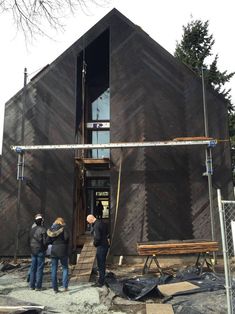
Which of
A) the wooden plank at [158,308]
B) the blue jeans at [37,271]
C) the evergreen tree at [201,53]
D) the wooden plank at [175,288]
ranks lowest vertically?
the wooden plank at [158,308]

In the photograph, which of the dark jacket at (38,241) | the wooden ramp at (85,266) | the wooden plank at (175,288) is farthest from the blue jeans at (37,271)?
the wooden plank at (175,288)

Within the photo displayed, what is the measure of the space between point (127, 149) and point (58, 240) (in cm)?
577

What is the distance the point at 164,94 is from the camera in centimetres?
1412

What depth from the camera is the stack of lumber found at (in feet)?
34.6

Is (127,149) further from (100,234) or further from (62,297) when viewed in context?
(62,297)

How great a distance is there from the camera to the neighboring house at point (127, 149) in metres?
13.1

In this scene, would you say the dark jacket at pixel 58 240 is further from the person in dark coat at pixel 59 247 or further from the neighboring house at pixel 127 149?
A: the neighboring house at pixel 127 149

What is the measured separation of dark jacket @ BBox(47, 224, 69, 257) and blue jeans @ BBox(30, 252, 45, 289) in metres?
0.44

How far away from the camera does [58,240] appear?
344 inches

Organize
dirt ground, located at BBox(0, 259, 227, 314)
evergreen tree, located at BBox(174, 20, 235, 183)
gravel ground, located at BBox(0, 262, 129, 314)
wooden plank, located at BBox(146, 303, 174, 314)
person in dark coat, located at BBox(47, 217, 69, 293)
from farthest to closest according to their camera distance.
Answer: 1. evergreen tree, located at BBox(174, 20, 235, 183)
2. person in dark coat, located at BBox(47, 217, 69, 293)
3. gravel ground, located at BBox(0, 262, 129, 314)
4. dirt ground, located at BBox(0, 259, 227, 314)
5. wooden plank, located at BBox(146, 303, 174, 314)

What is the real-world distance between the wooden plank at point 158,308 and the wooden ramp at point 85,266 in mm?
3204

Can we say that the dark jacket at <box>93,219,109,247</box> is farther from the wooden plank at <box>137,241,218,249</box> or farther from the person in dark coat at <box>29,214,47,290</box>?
the wooden plank at <box>137,241,218,249</box>

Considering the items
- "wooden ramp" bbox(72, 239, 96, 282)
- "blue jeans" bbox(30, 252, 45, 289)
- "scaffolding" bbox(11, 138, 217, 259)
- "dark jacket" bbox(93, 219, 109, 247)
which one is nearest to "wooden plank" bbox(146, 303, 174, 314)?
"dark jacket" bbox(93, 219, 109, 247)

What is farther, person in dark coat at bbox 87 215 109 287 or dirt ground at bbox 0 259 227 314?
person in dark coat at bbox 87 215 109 287
